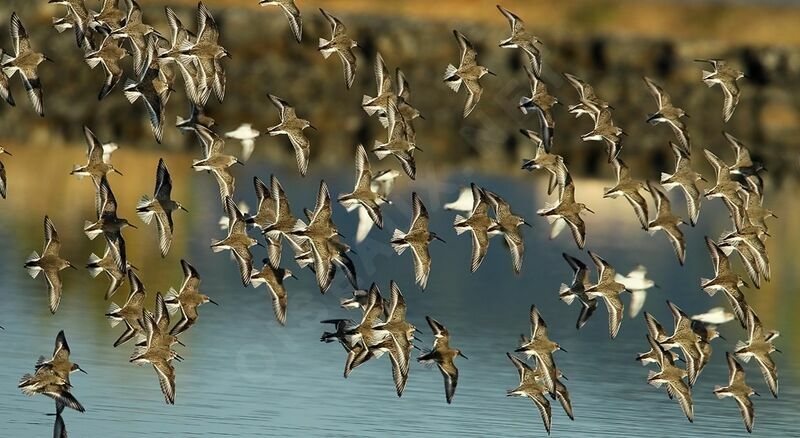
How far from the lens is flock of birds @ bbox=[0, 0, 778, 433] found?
20.3m

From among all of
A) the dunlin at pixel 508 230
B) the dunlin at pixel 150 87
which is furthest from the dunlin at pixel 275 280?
the dunlin at pixel 508 230

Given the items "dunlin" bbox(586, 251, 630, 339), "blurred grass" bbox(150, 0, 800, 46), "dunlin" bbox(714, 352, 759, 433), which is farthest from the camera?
"blurred grass" bbox(150, 0, 800, 46)

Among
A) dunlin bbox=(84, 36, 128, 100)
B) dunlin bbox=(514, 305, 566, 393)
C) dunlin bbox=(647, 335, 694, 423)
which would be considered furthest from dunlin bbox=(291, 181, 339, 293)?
dunlin bbox=(647, 335, 694, 423)

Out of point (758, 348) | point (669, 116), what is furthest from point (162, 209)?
point (758, 348)

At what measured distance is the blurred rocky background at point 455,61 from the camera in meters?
58.2

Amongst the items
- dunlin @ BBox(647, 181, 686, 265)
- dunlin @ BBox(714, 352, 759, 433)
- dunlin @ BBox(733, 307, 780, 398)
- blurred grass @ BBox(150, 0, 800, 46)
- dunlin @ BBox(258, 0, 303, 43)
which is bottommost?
blurred grass @ BBox(150, 0, 800, 46)

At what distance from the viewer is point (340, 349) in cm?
2545

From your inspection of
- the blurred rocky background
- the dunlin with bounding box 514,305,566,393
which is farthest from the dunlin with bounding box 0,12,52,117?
the blurred rocky background

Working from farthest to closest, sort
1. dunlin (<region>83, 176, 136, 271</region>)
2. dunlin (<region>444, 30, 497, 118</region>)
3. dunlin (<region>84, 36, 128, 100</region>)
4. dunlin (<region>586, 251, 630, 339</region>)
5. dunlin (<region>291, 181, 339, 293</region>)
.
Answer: dunlin (<region>444, 30, 497, 118</region>) → dunlin (<region>586, 251, 630, 339</region>) → dunlin (<region>291, 181, 339, 293</region>) → dunlin (<region>84, 36, 128, 100</region>) → dunlin (<region>83, 176, 136, 271</region>)

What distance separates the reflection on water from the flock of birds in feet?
2.87

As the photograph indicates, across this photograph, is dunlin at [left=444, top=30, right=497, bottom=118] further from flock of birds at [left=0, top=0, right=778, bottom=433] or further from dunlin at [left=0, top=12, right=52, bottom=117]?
dunlin at [left=0, top=12, right=52, bottom=117]

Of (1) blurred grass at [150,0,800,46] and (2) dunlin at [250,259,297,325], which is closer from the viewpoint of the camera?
(2) dunlin at [250,259,297,325]

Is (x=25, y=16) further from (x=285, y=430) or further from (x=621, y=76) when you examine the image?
(x=285, y=430)

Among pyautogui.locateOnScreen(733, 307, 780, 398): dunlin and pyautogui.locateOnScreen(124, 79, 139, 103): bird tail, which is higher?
pyautogui.locateOnScreen(124, 79, 139, 103): bird tail
